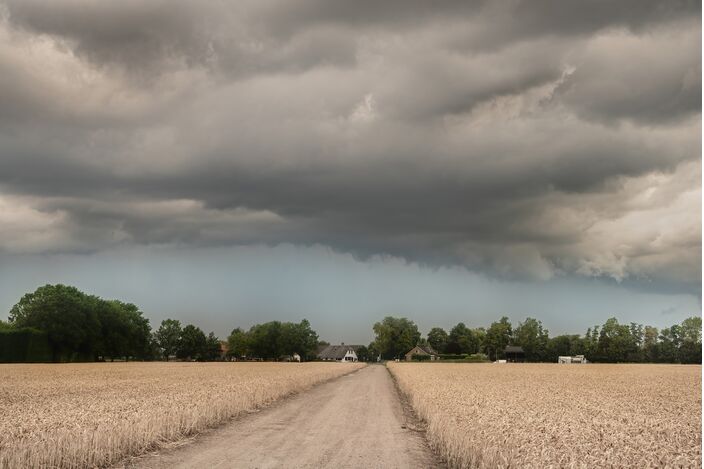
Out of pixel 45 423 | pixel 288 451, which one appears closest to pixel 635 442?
pixel 288 451

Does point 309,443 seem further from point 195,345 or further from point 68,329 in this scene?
point 195,345

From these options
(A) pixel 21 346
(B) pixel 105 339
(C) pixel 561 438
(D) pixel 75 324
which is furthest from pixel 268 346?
(C) pixel 561 438

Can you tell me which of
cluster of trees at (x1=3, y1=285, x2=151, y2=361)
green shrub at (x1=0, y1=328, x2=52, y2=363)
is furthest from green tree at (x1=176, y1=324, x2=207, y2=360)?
green shrub at (x1=0, y1=328, x2=52, y2=363)

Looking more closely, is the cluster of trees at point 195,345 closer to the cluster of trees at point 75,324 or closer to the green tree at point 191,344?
the green tree at point 191,344

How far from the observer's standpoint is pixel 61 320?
115 meters

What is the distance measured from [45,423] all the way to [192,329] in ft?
607

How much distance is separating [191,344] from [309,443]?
182286 millimetres

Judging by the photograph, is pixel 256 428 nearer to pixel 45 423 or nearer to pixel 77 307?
pixel 45 423

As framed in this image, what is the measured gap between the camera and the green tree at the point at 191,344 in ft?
623

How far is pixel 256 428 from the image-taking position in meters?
22.0

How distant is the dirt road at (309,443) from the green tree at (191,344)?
563 feet

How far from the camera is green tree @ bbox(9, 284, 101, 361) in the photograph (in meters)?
114

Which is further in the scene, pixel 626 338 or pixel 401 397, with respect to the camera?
pixel 626 338

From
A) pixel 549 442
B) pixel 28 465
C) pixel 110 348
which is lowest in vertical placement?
pixel 110 348
